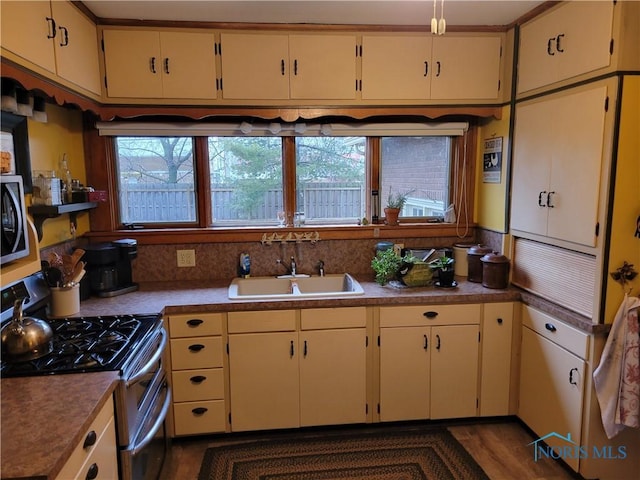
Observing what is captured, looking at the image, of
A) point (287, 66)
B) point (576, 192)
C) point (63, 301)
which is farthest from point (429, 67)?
point (63, 301)

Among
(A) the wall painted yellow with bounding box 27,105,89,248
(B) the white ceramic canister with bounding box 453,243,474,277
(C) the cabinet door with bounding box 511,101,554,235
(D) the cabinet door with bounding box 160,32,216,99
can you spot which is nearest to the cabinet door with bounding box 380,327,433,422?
(B) the white ceramic canister with bounding box 453,243,474,277

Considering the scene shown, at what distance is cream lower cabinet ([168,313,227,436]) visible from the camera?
2.48m

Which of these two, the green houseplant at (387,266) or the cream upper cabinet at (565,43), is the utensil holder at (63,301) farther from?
the cream upper cabinet at (565,43)

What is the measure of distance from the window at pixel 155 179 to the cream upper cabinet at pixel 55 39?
0.48m

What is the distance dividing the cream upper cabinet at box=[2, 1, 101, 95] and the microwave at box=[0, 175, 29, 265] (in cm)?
51

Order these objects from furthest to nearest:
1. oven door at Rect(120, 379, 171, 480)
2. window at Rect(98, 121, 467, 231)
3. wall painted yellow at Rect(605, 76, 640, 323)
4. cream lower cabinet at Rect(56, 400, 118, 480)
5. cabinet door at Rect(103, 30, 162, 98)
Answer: window at Rect(98, 121, 467, 231), cabinet door at Rect(103, 30, 162, 98), wall painted yellow at Rect(605, 76, 640, 323), oven door at Rect(120, 379, 171, 480), cream lower cabinet at Rect(56, 400, 118, 480)

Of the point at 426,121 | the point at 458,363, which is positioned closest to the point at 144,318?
the point at 458,363

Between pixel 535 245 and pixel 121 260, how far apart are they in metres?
2.46

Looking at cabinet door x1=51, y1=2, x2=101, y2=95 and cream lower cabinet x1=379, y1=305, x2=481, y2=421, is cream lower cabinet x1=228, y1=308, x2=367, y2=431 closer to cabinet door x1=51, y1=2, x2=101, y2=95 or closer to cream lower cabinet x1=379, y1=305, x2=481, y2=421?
cream lower cabinet x1=379, y1=305, x2=481, y2=421

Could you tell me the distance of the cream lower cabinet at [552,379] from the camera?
220 centimetres

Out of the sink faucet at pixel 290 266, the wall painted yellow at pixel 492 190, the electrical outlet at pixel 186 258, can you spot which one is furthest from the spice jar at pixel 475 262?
the electrical outlet at pixel 186 258

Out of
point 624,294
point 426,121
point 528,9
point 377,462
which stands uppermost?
point 528,9

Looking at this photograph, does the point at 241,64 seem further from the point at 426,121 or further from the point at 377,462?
the point at 377,462

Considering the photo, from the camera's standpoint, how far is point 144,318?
219 cm
